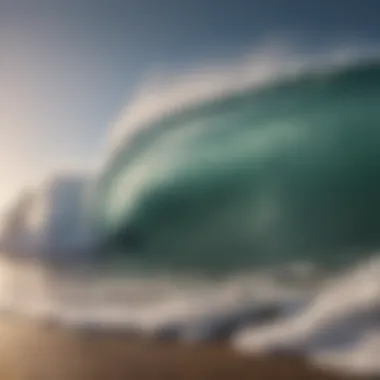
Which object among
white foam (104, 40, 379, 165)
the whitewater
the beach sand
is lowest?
the beach sand

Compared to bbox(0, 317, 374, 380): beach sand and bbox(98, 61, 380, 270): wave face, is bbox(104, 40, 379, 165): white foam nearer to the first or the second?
bbox(98, 61, 380, 270): wave face

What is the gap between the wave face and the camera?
113cm

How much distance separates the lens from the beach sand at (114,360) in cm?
112

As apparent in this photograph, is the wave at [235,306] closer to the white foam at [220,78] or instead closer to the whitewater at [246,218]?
the whitewater at [246,218]

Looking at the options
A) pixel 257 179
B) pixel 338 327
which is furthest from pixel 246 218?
pixel 338 327

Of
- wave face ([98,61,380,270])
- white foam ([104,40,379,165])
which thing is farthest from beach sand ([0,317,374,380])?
white foam ([104,40,379,165])

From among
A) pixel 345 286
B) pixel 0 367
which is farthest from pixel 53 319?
pixel 345 286

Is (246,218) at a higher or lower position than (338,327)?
higher

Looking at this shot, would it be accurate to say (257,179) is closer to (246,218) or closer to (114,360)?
(246,218)

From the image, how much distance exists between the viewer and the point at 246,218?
1.17 m

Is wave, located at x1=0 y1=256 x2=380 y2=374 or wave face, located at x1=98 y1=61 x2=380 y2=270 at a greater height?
wave face, located at x1=98 y1=61 x2=380 y2=270

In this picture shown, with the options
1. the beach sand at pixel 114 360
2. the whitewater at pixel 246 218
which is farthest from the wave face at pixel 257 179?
the beach sand at pixel 114 360

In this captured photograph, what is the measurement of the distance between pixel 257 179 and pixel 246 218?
65 millimetres

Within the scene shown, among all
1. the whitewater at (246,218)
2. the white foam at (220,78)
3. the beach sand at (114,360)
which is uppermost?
the white foam at (220,78)
